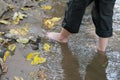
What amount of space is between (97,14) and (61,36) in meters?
0.47

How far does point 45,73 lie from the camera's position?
275 centimetres

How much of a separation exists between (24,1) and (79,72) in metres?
1.64

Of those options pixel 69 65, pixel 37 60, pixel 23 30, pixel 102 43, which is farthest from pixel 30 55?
pixel 102 43

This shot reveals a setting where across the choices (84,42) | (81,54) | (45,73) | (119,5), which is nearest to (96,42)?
(84,42)

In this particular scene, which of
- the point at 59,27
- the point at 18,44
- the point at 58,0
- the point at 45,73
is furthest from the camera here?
the point at 58,0

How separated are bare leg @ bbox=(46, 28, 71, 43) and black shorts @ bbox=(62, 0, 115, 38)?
137 millimetres

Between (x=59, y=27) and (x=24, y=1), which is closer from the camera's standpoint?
(x=59, y=27)

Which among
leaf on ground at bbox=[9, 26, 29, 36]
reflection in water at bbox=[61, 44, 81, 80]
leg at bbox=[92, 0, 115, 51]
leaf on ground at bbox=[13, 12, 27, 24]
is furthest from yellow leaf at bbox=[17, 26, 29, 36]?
leg at bbox=[92, 0, 115, 51]

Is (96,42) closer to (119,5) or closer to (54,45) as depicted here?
(54,45)

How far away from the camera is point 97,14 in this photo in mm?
3104

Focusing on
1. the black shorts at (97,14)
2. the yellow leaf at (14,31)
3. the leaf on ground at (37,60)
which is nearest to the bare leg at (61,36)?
the black shorts at (97,14)

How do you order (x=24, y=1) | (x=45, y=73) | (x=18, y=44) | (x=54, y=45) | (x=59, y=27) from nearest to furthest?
(x=45, y=73), (x=18, y=44), (x=54, y=45), (x=59, y=27), (x=24, y=1)

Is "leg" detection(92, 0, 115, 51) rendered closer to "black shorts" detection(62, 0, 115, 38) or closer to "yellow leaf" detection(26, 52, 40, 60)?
"black shorts" detection(62, 0, 115, 38)

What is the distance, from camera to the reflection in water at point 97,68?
109 inches
